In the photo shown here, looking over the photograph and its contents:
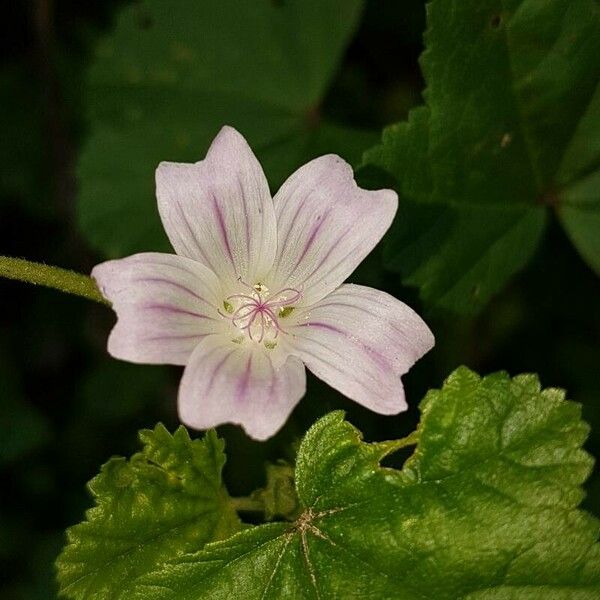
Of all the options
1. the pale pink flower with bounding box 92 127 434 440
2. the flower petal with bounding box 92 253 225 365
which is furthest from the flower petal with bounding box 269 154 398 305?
the flower petal with bounding box 92 253 225 365

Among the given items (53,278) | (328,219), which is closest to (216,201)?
(328,219)

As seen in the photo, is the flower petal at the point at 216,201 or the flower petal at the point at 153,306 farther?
the flower petal at the point at 216,201

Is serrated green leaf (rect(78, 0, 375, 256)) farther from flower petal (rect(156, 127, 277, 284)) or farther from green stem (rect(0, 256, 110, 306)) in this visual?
green stem (rect(0, 256, 110, 306))

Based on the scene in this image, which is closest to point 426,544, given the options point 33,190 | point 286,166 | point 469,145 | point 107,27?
point 469,145

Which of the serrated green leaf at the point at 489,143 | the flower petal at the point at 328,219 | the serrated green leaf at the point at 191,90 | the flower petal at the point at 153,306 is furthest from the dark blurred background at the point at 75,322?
the flower petal at the point at 153,306

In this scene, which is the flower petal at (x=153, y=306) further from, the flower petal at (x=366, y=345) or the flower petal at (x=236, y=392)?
the flower petal at (x=366, y=345)

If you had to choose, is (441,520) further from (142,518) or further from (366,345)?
(142,518)

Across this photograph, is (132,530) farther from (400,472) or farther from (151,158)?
(151,158)
